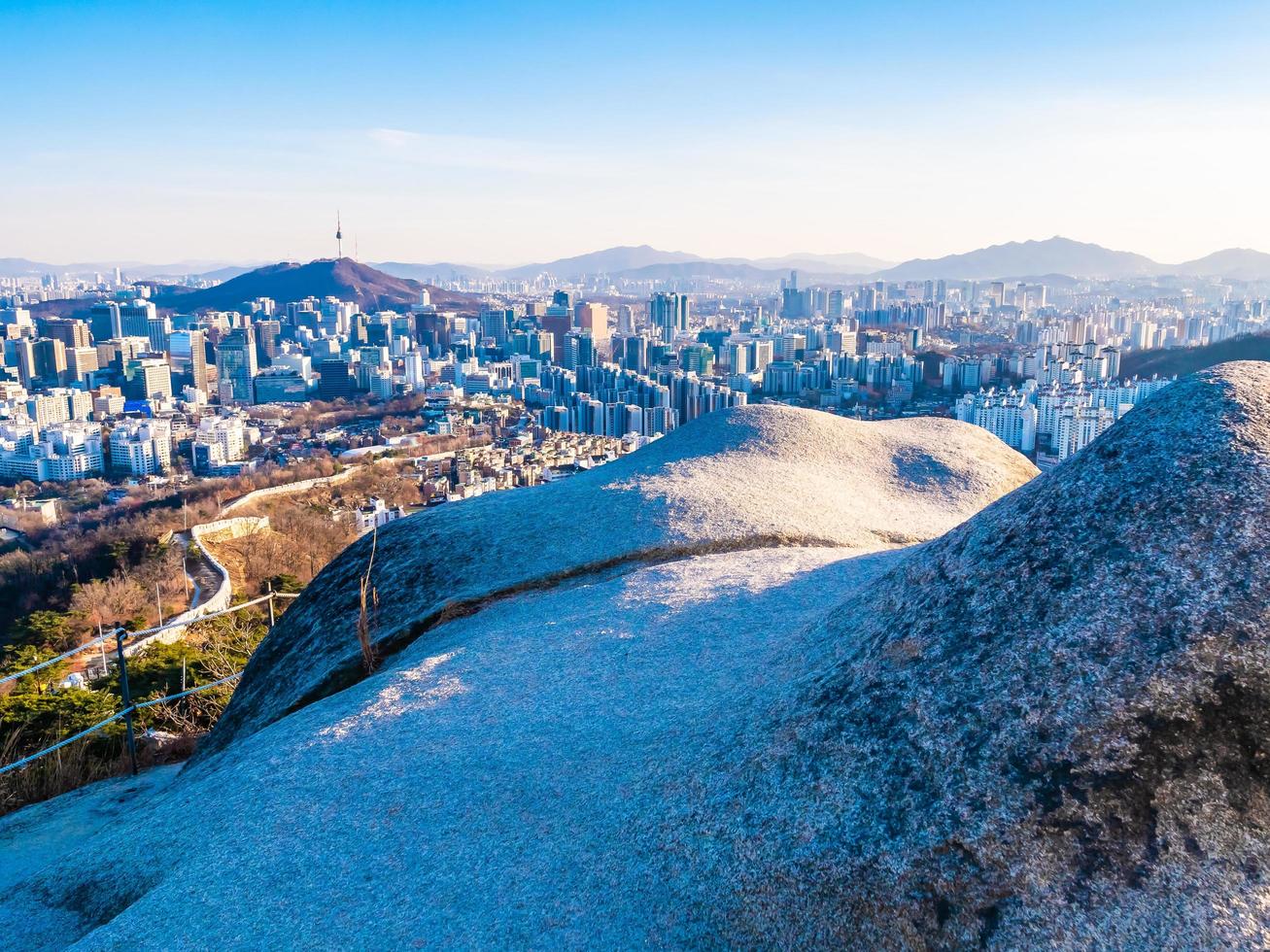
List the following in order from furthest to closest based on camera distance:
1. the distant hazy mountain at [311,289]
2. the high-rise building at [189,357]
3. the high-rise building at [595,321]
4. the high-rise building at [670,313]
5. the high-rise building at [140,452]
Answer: the distant hazy mountain at [311,289] < the high-rise building at [670,313] < the high-rise building at [595,321] < the high-rise building at [189,357] < the high-rise building at [140,452]

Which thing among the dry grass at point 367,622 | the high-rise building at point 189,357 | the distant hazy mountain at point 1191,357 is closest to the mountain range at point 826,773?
the dry grass at point 367,622

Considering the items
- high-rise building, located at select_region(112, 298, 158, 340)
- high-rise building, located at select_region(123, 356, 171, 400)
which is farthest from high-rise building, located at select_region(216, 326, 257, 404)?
high-rise building, located at select_region(112, 298, 158, 340)

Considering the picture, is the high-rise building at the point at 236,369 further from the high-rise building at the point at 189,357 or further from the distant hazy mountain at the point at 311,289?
the distant hazy mountain at the point at 311,289

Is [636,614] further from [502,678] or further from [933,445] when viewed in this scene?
[933,445]

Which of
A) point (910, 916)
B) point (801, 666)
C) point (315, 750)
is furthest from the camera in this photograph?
point (315, 750)

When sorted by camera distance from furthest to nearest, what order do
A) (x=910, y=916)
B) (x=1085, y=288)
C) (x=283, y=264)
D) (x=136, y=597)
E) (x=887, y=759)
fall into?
(x=1085, y=288)
(x=283, y=264)
(x=136, y=597)
(x=887, y=759)
(x=910, y=916)

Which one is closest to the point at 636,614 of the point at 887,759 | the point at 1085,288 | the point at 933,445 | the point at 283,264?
the point at 887,759
